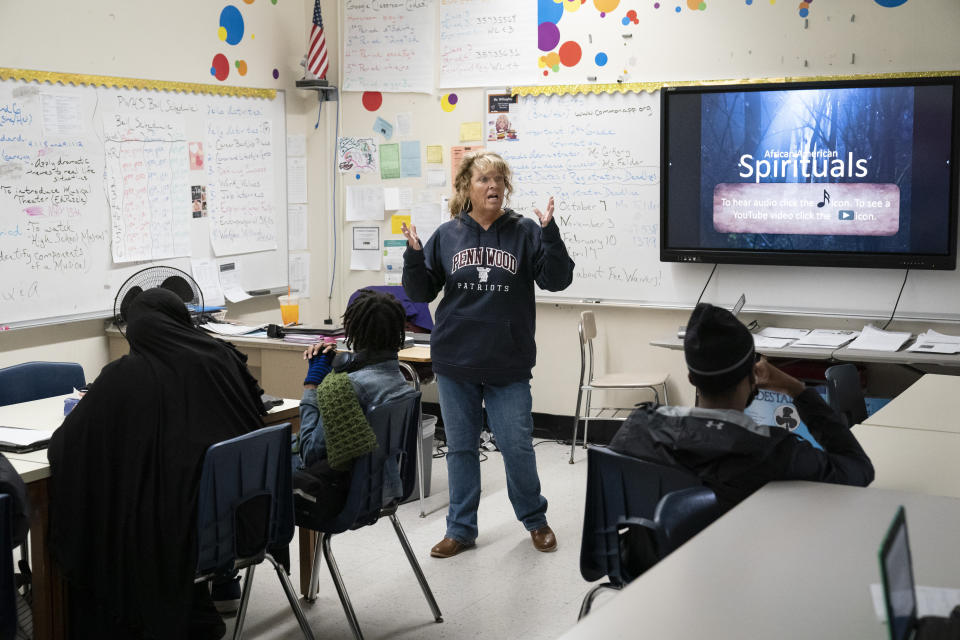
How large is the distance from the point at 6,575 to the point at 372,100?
4.30 meters

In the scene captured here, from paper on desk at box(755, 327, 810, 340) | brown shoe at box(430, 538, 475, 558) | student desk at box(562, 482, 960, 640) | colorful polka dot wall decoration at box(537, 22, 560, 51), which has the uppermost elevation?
colorful polka dot wall decoration at box(537, 22, 560, 51)

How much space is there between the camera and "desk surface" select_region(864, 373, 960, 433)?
2977mm

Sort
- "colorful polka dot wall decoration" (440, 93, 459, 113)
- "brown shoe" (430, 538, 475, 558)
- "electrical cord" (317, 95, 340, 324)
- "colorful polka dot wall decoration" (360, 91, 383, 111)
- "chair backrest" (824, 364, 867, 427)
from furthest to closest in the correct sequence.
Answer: "electrical cord" (317, 95, 340, 324) < "colorful polka dot wall decoration" (360, 91, 383, 111) < "colorful polka dot wall decoration" (440, 93, 459, 113) < "brown shoe" (430, 538, 475, 558) < "chair backrest" (824, 364, 867, 427)

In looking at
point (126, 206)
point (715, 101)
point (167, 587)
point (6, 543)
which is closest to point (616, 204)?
point (715, 101)

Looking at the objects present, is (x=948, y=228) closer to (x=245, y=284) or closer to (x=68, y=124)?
(x=245, y=284)

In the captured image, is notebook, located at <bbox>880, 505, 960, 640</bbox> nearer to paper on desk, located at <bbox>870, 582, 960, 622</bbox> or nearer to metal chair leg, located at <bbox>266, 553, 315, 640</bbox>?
paper on desk, located at <bbox>870, 582, 960, 622</bbox>

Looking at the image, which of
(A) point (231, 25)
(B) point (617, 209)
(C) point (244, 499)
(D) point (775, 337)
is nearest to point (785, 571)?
(C) point (244, 499)

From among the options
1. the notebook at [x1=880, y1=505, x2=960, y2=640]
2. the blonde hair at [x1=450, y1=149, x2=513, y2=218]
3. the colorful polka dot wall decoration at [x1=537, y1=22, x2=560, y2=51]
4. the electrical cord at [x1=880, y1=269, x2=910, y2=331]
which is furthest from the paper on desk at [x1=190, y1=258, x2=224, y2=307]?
the notebook at [x1=880, y1=505, x2=960, y2=640]

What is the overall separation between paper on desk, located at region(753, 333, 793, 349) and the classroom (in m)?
0.06

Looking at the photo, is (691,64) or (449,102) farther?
(449,102)

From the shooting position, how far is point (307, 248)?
20.1 ft

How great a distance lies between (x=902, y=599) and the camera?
3.99 feet

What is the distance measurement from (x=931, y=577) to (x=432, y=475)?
339 centimetres

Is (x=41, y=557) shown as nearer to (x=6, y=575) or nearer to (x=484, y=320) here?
(x=6, y=575)
